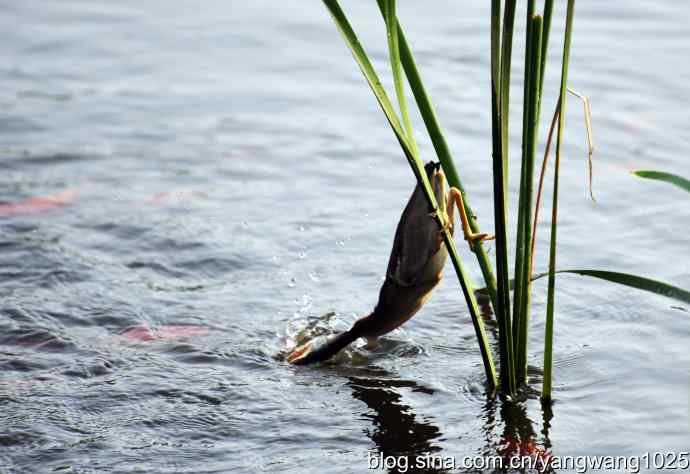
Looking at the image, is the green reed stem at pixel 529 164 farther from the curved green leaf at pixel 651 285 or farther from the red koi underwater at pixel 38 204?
the red koi underwater at pixel 38 204

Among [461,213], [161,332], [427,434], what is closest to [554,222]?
[461,213]

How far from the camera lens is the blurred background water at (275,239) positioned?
3.12m

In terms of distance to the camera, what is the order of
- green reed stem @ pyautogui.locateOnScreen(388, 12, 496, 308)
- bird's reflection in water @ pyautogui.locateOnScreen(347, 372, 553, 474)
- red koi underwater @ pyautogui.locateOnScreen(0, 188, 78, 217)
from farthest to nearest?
red koi underwater @ pyautogui.locateOnScreen(0, 188, 78, 217) < bird's reflection in water @ pyautogui.locateOnScreen(347, 372, 553, 474) < green reed stem @ pyautogui.locateOnScreen(388, 12, 496, 308)

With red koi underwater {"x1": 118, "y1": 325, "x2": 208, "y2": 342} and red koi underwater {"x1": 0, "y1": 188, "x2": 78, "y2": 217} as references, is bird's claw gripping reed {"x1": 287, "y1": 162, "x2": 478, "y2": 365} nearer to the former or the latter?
red koi underwater {"x1": 118, "y1": 325, "x2": 208, "y2": 342}

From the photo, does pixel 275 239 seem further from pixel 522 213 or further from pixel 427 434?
pixel 522 213

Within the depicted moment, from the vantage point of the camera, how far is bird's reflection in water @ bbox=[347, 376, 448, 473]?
2959 mm

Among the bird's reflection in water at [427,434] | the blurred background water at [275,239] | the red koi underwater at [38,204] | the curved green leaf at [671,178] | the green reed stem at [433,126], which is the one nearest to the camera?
the curved green leaf at [671,178]

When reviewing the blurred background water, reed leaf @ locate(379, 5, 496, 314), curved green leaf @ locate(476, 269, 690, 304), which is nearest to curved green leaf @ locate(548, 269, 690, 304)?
curved green leaf @ locate(476, 269, 690, 304)

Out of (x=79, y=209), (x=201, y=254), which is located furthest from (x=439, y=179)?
(x=79, y=209)

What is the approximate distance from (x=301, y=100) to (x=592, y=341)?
326 cm

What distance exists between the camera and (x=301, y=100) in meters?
6.47

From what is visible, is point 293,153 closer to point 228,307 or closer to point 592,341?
point 228,307

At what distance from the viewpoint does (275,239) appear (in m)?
4.71

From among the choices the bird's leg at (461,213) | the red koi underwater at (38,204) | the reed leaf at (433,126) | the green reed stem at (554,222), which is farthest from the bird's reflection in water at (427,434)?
the red koi underwater at (38,204)
